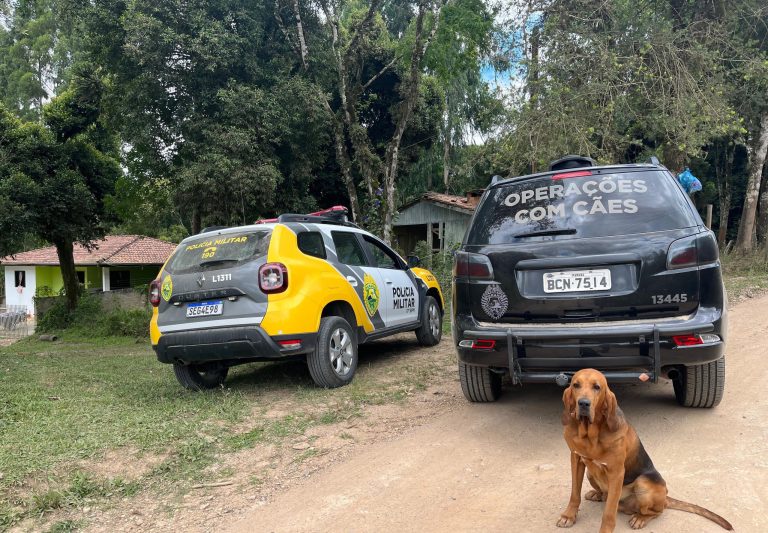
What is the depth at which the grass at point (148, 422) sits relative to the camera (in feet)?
11.4

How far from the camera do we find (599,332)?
3559mm

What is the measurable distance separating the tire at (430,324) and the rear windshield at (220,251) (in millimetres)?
2955

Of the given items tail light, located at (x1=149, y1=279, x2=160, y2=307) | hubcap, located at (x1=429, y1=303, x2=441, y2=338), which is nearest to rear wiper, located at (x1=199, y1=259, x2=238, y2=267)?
tail light, located at (x1=149, y1=279, x2=160, y2=307)

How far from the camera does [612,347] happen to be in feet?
11.7

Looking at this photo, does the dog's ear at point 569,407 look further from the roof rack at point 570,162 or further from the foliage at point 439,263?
the foliage at point 439,263

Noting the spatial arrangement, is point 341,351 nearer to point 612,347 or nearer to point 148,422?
point 148,422

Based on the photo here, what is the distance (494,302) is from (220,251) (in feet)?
9.24

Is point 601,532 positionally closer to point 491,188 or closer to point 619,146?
point 491,188

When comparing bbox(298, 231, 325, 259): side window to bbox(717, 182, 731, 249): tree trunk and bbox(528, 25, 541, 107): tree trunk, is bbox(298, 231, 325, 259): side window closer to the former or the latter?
bbox(528, 25, 541, 107): tree trunk

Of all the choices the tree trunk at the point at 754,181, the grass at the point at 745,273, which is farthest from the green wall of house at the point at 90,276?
the tree trunk at the point at 754,181

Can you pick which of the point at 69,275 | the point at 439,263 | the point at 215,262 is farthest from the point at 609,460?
the point at 69,275

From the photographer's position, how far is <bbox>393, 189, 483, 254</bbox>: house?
61.9 feet

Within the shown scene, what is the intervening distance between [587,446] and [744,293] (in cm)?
1085

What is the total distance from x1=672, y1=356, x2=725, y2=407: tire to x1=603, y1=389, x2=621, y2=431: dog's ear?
1.74 metres
